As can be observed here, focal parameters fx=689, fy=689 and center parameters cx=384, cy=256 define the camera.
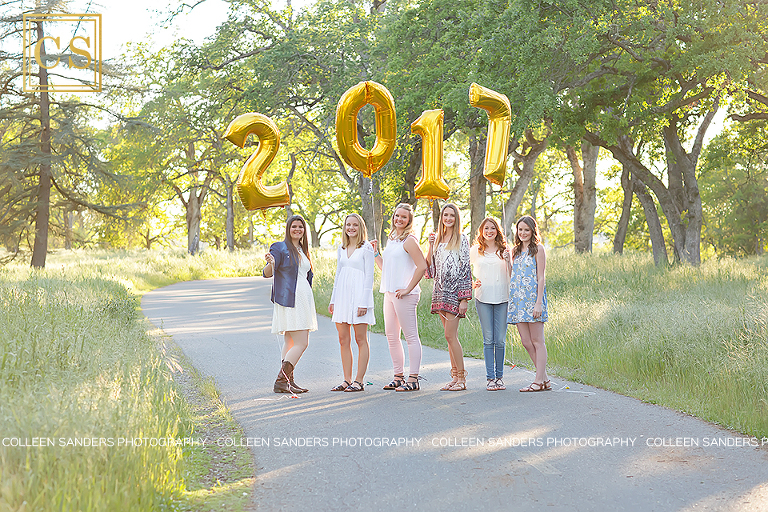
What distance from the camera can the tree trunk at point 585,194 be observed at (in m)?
26.2

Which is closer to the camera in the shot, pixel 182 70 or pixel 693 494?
pixel 693 494

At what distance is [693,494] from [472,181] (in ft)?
59.6

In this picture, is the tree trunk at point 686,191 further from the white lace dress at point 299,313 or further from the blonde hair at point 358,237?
the white lace dress at point 299,313

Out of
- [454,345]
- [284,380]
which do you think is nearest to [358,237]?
[454,345]

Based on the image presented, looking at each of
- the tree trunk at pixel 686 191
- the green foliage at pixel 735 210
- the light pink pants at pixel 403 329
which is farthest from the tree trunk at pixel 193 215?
the light pink pants at pixel 403 329

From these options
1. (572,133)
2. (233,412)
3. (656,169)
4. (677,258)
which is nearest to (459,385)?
(233,412)

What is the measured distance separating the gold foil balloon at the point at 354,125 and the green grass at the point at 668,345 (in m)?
3.32

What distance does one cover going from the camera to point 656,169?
92.5 feet

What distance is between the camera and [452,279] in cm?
784

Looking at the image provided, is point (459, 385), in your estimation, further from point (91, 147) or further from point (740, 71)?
point (91, 147)

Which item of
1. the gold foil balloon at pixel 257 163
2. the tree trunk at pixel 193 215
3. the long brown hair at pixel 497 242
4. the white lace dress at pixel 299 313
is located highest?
the tree trunk at pixel 193 215

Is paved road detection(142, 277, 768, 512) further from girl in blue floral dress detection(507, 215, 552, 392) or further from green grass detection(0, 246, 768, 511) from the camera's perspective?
girl in blue floral dress detection(507, 215, 552, 392)

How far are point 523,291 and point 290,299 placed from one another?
2647 mm

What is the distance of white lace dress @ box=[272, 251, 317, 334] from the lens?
25.0 feet
